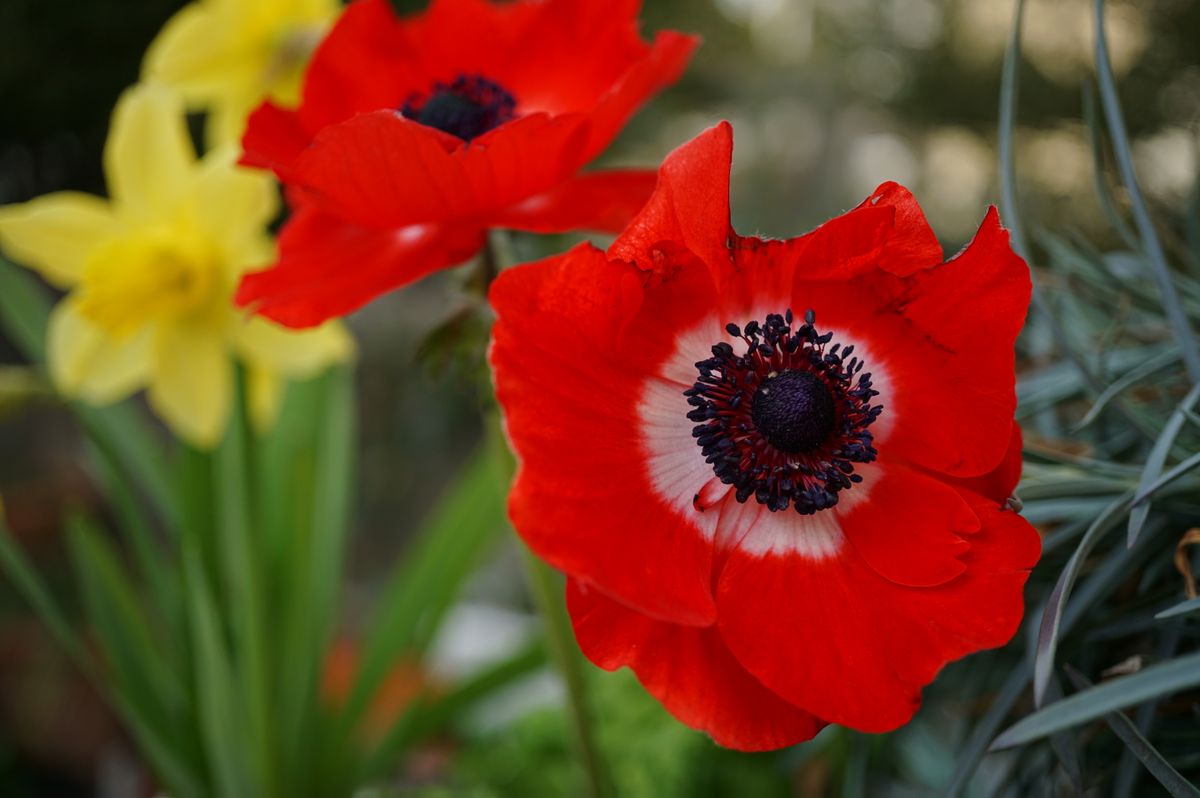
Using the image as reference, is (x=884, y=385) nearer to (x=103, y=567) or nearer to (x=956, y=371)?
(x=956, y=371)

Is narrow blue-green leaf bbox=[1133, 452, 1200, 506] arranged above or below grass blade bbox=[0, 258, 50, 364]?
above

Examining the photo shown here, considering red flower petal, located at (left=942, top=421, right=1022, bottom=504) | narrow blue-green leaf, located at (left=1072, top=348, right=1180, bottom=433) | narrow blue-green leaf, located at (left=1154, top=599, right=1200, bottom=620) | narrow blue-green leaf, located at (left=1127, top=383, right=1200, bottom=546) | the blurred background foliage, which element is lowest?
the blurred background foliage

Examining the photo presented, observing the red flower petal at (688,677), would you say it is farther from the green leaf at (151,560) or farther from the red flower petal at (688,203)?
the green leaf at (151,560)

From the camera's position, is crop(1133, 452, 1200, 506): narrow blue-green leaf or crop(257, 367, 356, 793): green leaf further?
crop(257, 367, 356, 793): green leaf

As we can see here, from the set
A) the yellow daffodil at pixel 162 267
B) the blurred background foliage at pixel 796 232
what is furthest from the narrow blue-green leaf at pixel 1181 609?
the yellow daffodil at pixel 162 267

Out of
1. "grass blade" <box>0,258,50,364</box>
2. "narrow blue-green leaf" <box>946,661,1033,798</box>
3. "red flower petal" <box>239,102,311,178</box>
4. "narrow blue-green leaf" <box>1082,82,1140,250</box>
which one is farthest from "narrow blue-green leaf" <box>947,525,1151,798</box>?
"grass blade" <box>0,258,50,364</box>

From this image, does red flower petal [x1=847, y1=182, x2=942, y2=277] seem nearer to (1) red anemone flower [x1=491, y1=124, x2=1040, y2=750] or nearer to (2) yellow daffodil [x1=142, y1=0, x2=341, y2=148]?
(1) red anemone flower [x1=491, y1=124, x2=1040, y2=750]

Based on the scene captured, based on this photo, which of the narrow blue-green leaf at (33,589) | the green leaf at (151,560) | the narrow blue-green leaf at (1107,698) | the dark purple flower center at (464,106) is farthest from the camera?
the green leaf at (151,560)

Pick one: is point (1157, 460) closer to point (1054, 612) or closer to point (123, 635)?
point (1054, 612)
